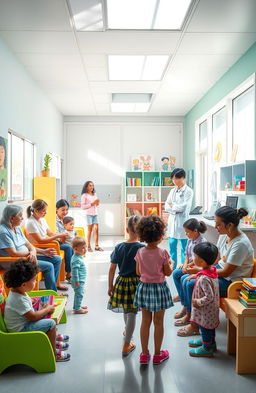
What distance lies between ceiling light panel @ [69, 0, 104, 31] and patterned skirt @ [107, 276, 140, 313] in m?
2.61

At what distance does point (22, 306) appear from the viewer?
2.47 m

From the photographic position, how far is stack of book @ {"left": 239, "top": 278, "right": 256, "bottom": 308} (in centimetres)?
249

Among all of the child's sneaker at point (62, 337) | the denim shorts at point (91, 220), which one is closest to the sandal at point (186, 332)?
the child's sneaker at point (62, 337)

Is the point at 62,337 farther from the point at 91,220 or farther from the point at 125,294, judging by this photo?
the point at 91,220

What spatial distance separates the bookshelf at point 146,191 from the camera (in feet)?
29.7

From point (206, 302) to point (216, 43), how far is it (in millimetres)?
3246

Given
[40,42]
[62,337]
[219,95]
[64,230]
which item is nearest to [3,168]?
[64,230]

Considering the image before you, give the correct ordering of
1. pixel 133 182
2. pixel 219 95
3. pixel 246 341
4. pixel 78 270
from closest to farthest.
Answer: pixel 246 341 → pixel 78 270 → pixel 219 95 → pixel 133 182

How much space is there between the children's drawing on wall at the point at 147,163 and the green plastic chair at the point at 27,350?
22.9 feet

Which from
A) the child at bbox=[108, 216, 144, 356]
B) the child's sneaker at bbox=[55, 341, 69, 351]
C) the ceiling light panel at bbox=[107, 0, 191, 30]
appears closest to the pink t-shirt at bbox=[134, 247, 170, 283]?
the child at bbox=[108, 216, 144, 356]

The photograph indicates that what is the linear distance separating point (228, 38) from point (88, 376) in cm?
388

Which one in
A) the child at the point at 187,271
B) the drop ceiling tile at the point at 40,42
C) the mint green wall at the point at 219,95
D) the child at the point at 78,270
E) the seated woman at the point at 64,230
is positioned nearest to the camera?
the child at the point at 187,271

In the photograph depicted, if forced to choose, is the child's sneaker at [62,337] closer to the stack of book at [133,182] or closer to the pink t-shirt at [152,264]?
the pink t-shirt at [152,264]

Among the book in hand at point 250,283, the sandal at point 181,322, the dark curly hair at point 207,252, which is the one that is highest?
the dark curly hair at point 207,252
